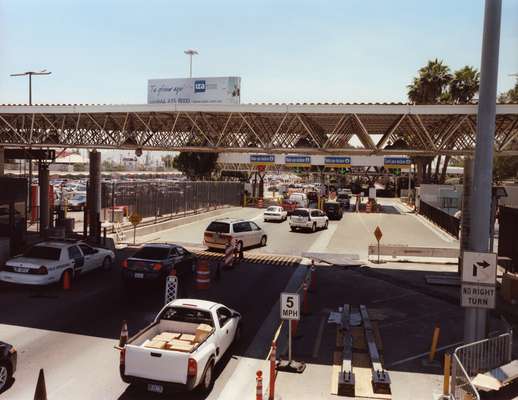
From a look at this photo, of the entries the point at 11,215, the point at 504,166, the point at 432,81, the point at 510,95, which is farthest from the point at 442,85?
the point at 11,215

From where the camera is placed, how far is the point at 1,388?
369 inches

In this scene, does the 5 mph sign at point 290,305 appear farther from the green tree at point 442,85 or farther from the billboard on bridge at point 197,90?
the green tree at point 442,85

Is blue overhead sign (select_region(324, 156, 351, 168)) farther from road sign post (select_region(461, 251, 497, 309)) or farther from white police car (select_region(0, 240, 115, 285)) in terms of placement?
road sign post (select_region(461, 251, 497, 309))

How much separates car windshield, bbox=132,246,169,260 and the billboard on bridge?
13.0 meters

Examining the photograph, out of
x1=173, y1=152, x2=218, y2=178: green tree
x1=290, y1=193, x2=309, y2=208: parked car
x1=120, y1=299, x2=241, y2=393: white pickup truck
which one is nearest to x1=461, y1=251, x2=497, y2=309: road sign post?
x1=120, y1=299, x2=241, y2=393: white pickup truck

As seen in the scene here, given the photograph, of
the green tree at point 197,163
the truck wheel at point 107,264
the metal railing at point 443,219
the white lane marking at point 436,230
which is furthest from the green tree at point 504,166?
the truck wheel at point 107,264

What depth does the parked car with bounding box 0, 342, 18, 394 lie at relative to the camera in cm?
938

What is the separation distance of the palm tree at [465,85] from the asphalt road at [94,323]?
42.9m

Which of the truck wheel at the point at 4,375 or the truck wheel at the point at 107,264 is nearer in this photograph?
the truck wheel at the point at 4,375

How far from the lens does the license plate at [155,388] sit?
9.12 m

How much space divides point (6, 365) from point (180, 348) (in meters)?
3.19

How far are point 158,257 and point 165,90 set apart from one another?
1716cm

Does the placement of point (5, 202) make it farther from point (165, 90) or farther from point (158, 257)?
point (165, 90)

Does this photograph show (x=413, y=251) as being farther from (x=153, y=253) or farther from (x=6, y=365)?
(x=6, y=365)
